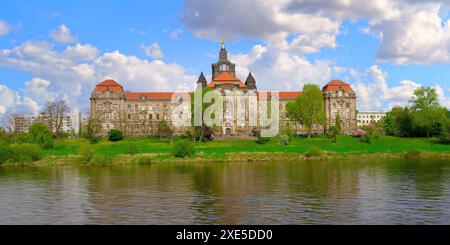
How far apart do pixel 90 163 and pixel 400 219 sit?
3984 cm

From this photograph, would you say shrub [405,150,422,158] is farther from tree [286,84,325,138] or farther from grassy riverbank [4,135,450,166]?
tree [286,84,325,138]

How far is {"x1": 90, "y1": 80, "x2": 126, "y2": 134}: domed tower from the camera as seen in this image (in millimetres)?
101250

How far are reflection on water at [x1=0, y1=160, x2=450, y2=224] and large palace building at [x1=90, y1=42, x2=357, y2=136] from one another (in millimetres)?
59663

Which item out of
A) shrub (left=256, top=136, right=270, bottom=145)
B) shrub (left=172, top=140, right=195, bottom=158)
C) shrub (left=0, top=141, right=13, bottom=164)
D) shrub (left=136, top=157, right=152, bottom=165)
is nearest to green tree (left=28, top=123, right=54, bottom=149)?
shrub (left=0, top=141, right=13, bottom=164)

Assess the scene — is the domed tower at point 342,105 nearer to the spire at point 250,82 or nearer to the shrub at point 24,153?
the spire at point 250,82

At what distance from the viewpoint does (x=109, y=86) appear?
102562 millimetres

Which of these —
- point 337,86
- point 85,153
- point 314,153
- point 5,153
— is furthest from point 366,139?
point 5,153

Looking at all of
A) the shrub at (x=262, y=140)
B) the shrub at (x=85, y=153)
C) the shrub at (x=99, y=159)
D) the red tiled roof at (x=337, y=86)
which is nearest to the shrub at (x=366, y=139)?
the shrub at (x=262, y=140)

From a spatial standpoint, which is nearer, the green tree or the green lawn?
the green lawn

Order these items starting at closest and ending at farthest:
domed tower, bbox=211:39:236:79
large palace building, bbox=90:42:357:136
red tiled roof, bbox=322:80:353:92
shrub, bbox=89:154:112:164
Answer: shrub, bbox=89:154:112:164, large palace building, bbox=90:42:357:136, red tiled roof, bbox=322:80:353:92, domed tower, bbox=211:39:236:79

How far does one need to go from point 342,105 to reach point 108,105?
159 ft

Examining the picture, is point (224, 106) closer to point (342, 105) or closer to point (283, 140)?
point (342, 105)

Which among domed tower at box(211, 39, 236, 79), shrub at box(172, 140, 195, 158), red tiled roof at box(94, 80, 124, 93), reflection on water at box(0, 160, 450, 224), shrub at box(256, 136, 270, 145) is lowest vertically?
reflection on water at box(0, 160, 450, 224)

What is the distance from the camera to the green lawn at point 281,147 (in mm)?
61938
